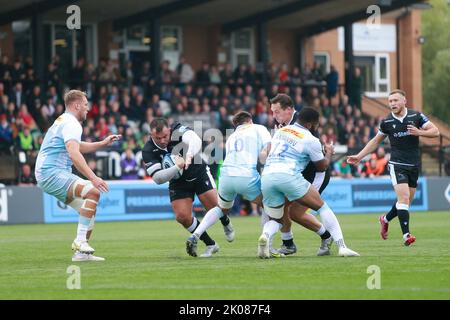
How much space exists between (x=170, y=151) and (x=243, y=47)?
29982 mm

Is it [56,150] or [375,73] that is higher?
[375,73]

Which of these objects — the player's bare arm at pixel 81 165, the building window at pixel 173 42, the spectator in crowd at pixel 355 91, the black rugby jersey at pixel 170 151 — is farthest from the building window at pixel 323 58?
the player's bare arm at pixel 81 165

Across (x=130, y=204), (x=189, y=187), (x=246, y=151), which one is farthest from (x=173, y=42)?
(x=246, y=151)

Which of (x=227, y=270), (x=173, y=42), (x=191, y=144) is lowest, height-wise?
(x=227, y=270)

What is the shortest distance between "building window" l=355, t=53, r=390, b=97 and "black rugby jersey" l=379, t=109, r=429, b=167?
111ft

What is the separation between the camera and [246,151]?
14.0 meters

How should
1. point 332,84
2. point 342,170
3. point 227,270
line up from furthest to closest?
point 332,84
point 342,170
point 227,270

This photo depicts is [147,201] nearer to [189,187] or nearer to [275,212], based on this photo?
[189,187]

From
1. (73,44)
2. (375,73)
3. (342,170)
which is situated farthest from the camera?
(375,73)

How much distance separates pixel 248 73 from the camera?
3925 cm

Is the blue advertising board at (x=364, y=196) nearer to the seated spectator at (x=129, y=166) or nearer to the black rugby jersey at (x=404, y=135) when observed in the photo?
the seated spectator at (x=129, y=166)

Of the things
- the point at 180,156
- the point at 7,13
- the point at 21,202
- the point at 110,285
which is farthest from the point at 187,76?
the point at 110,285

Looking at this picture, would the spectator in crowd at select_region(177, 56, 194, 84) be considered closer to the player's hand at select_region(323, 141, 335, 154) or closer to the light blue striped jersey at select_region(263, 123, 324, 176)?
the player's hand at select_region(323, 141, 335, 154)

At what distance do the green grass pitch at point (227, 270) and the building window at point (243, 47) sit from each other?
25.0 meters
